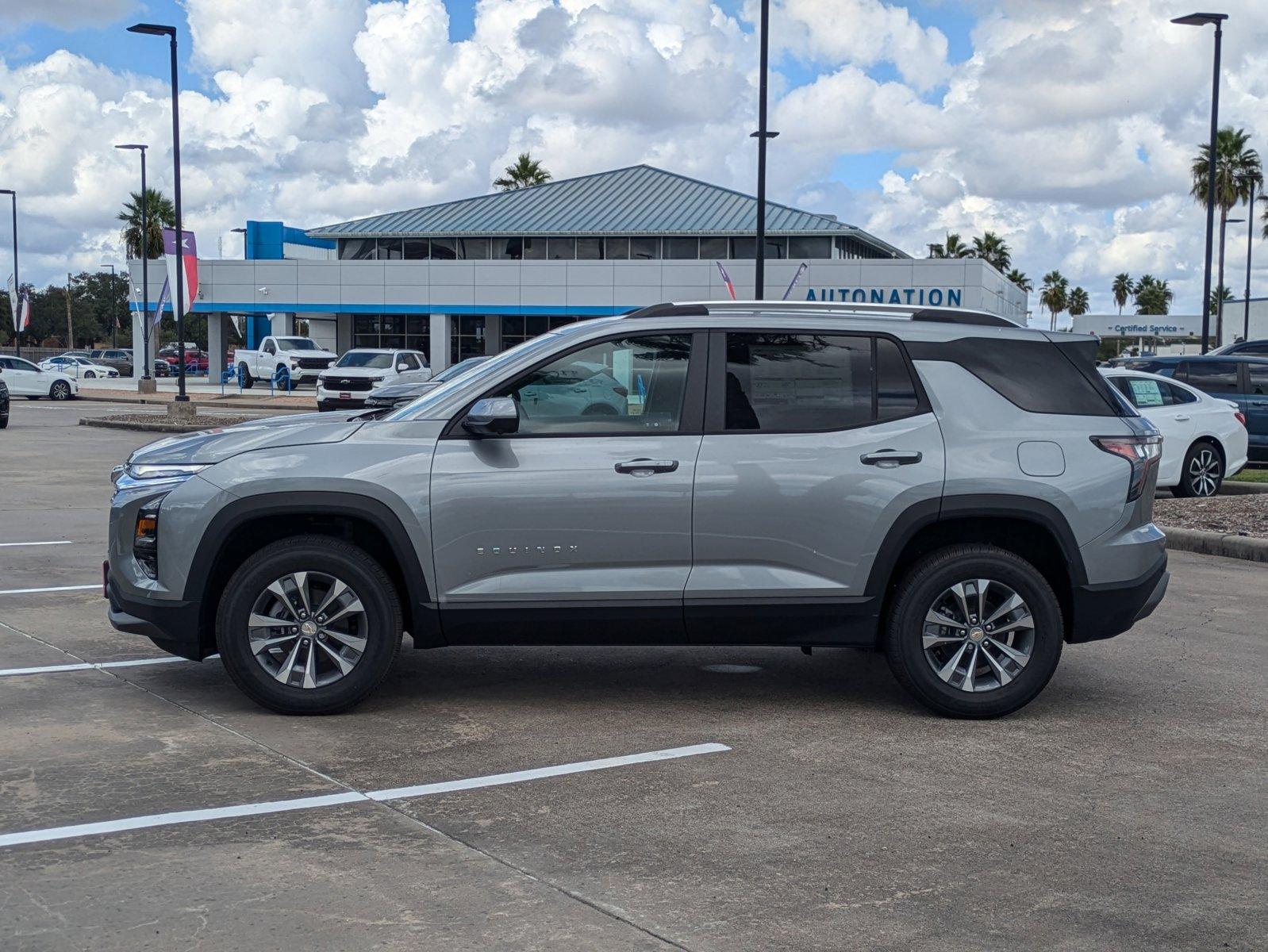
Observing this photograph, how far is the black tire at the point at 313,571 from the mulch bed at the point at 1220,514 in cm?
907

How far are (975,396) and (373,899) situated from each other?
374cm

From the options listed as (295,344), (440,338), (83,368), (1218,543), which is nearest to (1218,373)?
(1218,543)

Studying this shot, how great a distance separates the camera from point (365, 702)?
6711 mm

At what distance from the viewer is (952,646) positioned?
6.55 metres

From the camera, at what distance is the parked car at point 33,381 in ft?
150

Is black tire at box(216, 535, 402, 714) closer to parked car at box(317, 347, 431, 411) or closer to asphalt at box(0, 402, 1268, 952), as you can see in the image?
asphalt at box(0, 402, 1268, 952)

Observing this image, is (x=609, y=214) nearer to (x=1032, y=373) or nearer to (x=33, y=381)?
(x=33, y=381)

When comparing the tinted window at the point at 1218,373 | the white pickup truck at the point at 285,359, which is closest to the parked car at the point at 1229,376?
the tinted window at the point at 1218,373

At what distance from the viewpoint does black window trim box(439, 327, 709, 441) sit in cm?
639

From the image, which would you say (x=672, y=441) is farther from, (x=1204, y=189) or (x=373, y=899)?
(x=1204, y=189)

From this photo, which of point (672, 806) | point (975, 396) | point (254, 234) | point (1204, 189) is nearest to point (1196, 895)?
point (672, 806)

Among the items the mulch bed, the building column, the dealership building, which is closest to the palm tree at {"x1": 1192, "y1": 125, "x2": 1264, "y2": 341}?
the dealership building

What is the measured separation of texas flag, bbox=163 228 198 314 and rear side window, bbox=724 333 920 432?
40.7 m

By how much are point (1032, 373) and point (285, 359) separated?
45166 millimetres
